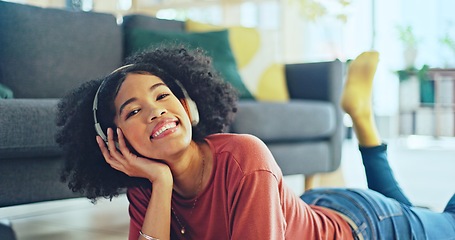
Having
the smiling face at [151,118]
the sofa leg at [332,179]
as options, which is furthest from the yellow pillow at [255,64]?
the smiling face at [151,118]

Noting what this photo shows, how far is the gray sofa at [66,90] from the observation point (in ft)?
5.58

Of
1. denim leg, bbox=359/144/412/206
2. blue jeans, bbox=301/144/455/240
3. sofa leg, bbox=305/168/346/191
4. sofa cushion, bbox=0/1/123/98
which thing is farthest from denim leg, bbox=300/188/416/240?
sofa leg, bbox=305/168/346/191

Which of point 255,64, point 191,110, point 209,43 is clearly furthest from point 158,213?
point 255,64

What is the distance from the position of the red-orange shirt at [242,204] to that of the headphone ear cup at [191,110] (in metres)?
0.06

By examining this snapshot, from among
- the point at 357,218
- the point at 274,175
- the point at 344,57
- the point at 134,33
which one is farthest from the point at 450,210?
the point at 344,57

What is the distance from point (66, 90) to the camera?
7.75 ft

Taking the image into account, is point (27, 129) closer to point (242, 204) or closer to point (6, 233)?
point (6, 233)

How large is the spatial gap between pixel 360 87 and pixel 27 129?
40.3 inches

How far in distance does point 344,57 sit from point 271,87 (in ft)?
10.6

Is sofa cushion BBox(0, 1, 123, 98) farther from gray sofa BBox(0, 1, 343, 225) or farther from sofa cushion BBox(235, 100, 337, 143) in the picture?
sofa cushion BBox(235, 100, 337, 143)

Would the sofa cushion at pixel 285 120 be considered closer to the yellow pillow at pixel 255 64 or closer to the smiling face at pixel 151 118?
the yellow pillow at pixel 255 64

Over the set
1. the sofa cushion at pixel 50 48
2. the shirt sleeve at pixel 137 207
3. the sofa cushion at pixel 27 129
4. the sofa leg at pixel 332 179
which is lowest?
the sofa leg at pixel 332 179

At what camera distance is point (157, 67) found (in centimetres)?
120

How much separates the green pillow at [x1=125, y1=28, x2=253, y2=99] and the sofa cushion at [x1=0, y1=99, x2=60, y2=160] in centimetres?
94
